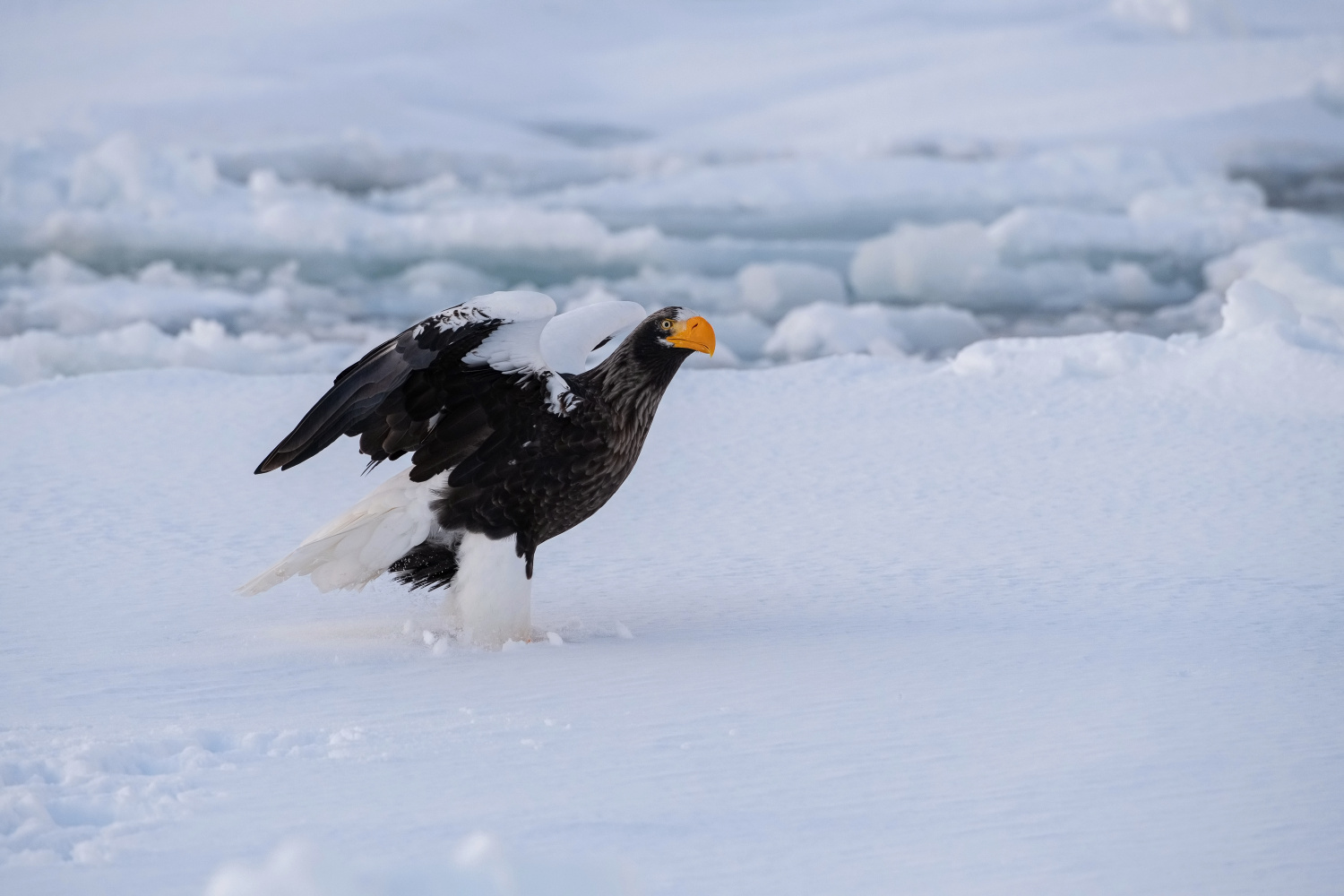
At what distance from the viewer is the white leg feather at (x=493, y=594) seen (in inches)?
157

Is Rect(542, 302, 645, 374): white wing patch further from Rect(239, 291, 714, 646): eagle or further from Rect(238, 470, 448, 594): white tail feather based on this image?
Rect(238, 470, 448, 594): white tail feather

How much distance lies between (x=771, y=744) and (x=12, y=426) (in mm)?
5478

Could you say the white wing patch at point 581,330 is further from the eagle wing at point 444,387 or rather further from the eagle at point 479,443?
the eagle wing at point 444,387

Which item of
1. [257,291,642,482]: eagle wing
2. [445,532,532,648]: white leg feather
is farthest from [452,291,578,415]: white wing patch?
[445,532,532,648]: white leg feather

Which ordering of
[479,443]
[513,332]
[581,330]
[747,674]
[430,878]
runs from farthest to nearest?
[581,330] → [479,443] → [513,332] → [747,674] → [430,878]

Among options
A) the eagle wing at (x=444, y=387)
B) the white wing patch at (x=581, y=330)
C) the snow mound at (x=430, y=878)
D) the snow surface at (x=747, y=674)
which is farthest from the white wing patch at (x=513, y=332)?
the snow mound at (x=430, y=878)

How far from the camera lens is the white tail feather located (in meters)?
4.08

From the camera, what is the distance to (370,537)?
410 centimetres

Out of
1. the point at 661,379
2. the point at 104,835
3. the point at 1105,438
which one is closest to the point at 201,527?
the point at 661,379

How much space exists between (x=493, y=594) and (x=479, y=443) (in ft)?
1.46

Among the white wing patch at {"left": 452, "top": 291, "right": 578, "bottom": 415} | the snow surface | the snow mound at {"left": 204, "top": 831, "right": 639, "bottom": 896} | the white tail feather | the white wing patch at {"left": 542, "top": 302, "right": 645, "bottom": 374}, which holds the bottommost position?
the snow surface

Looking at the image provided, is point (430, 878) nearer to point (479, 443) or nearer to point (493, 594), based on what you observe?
point (493, 594)

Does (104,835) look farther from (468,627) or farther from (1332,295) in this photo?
(1332,295)

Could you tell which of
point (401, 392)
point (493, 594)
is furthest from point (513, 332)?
point (493, 594)
